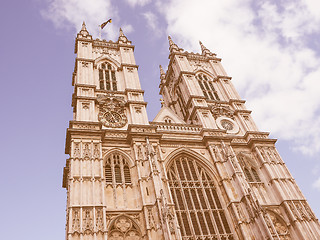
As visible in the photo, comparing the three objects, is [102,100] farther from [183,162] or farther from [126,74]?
[183,162]

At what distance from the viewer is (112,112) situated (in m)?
26.6

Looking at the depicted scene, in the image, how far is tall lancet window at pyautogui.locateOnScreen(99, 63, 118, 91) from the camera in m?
29.7

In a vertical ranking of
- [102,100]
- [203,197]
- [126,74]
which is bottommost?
[203,197]

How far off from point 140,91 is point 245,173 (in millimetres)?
12028

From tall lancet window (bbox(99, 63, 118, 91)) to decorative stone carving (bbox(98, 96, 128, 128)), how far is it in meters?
2.23

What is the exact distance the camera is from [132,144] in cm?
2375

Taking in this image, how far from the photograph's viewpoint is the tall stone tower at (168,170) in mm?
19297

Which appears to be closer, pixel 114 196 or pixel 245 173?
pixel 114 196

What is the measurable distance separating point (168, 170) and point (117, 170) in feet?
13.0

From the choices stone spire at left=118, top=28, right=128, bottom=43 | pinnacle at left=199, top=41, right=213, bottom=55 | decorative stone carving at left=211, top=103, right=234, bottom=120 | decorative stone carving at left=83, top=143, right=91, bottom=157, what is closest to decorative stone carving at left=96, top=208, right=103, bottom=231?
decorative stone carving at left=83, top=143, right=91, bottom=157

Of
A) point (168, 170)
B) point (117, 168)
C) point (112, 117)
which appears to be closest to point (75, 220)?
point (117, 168)

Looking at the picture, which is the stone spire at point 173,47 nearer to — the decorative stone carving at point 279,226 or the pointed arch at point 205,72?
the pointed arch at point 205,72

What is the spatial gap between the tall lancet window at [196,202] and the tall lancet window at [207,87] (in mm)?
10204

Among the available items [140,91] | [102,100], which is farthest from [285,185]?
[102,100]
